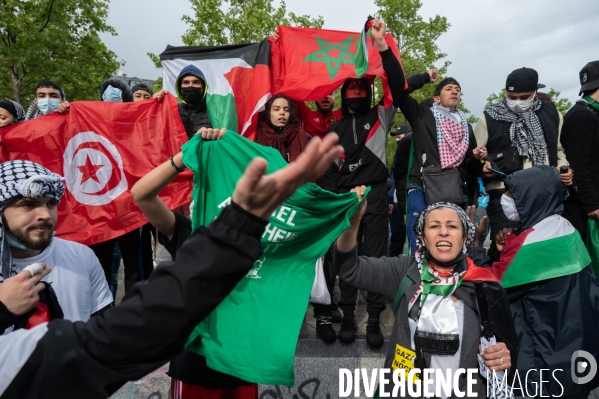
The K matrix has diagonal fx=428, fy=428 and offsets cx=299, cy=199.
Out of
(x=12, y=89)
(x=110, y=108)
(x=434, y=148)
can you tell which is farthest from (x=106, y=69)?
(x=434, y=148)

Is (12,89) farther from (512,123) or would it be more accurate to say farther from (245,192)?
(245,192)

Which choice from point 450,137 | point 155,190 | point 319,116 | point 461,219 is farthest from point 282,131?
point 461,219

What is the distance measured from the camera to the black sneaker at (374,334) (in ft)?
11.5

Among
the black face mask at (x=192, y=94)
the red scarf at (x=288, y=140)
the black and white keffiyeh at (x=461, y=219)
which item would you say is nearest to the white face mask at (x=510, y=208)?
the black and white keffiyeh at (x=461, y=219)

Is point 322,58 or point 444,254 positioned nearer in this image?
point 444,254

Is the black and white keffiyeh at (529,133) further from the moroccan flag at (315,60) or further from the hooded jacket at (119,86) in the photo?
the hooded jacket at (119,86)

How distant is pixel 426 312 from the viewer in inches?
83.8

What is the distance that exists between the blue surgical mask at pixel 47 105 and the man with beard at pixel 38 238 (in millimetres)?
2918

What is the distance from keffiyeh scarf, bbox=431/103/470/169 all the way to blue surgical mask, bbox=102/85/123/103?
3.39 metres

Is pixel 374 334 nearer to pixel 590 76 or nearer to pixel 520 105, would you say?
pixel 520 105

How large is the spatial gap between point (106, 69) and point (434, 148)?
1274cm

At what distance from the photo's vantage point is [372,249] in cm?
379

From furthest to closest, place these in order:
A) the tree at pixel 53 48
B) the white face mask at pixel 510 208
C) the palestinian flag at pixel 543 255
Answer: the tree at pixel 53 48, the white face mask at pixel 510 208, the palestinian flag at pixel 543 255

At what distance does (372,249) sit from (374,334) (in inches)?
28.3
